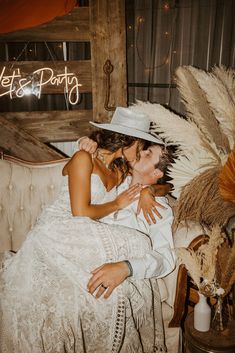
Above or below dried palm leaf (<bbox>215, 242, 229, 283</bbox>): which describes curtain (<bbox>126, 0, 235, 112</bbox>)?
above

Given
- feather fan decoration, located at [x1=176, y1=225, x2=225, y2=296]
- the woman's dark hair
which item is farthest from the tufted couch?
feather fan decoration, located at [x1=176, y1=225, x2=225, y2=296]

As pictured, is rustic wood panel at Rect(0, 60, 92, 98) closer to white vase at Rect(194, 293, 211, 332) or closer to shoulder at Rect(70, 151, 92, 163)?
shoulder at Rect(70, 151, 92, 163)

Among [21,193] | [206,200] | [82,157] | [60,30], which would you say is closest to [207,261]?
[206,200]

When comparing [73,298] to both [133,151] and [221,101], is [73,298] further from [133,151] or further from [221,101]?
[221,101]

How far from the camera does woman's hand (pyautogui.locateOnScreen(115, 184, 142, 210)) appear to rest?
1.85 m

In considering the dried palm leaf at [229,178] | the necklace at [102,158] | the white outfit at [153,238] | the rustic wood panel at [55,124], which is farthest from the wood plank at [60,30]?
the dried palm leaf at [229,178]

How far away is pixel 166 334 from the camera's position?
1.75 meters

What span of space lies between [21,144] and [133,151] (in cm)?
171

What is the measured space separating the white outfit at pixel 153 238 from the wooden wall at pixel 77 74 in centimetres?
138

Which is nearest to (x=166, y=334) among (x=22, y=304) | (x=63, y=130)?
(x=22, y=304)

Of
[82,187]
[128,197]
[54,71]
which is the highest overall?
[54,71]

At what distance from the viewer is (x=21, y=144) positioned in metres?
3.27

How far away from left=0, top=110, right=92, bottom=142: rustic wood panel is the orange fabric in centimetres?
84

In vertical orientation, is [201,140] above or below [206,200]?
above
